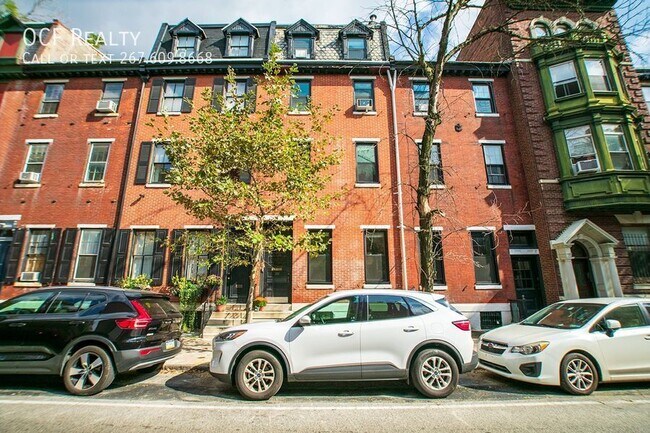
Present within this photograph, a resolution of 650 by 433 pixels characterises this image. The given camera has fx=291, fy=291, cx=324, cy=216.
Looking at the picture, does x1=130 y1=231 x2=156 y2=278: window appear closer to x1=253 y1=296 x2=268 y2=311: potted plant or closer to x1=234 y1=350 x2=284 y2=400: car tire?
x1=253 y1=296 x2=268 y2=311: potted plant

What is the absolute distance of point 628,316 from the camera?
19.1 ft

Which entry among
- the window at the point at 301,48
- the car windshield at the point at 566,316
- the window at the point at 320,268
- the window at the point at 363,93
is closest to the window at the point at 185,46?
the window at the point at 301,48

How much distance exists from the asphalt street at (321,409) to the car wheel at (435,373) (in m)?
0.18

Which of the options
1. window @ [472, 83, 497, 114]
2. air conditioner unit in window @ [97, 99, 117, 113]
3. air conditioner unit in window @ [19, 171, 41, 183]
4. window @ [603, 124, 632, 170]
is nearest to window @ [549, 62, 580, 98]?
window @ [603, 124, 632, 170]

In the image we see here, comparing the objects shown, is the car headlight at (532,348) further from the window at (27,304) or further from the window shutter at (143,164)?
the window shutter at (143,164)

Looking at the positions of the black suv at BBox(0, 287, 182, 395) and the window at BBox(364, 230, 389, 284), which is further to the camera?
the window at BBox(364, 230, 389, 284)

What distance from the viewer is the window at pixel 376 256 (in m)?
12.2

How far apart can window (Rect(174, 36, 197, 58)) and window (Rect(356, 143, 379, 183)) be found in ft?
32.6

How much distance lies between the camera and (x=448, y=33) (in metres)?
8.63

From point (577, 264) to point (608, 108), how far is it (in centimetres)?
680

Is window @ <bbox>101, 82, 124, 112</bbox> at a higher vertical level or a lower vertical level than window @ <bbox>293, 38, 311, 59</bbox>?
lower

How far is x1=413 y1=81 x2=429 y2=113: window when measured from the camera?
14.0 metres

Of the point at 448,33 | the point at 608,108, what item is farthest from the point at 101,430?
the point at 608,108

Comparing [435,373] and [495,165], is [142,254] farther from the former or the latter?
[495,165]
